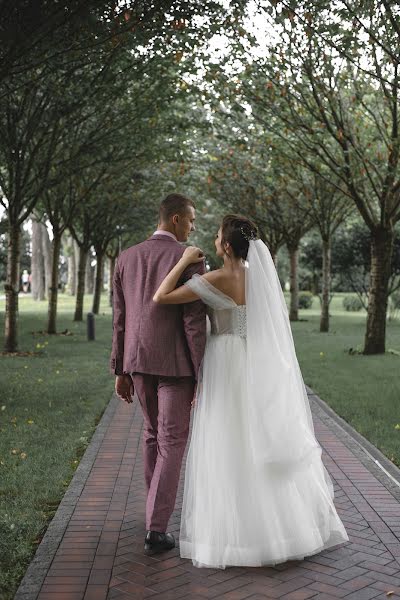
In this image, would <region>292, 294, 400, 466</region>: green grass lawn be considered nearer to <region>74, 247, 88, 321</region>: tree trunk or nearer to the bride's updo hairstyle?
the bride's updo hairstyle

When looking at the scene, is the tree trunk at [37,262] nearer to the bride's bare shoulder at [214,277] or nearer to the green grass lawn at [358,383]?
the green grass lawn at [358,383]

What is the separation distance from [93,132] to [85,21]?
805 centimetres

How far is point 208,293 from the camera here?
464 centimetres

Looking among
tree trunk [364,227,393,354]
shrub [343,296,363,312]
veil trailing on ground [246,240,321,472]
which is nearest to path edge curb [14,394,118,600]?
veil trailing on ground [246,240,321,472]

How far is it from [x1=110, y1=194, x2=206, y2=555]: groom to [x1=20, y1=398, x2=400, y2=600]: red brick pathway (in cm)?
33

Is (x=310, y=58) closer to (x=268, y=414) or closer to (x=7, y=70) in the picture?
(x=7, y=70)

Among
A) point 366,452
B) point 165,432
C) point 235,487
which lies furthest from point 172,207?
point 366,452

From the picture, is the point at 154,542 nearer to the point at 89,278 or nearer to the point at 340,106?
the point at 340,106

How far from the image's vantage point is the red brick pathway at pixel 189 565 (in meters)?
4.02

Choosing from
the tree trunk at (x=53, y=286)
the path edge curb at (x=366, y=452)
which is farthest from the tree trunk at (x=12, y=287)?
the path edge curb at (x=366, y=452)

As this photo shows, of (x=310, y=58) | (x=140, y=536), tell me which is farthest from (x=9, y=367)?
(x=140, y=536)

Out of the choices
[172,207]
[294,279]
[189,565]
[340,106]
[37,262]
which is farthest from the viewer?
[37,262]

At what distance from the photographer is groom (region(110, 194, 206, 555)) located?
15.3ft

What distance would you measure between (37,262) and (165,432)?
48.6 m
